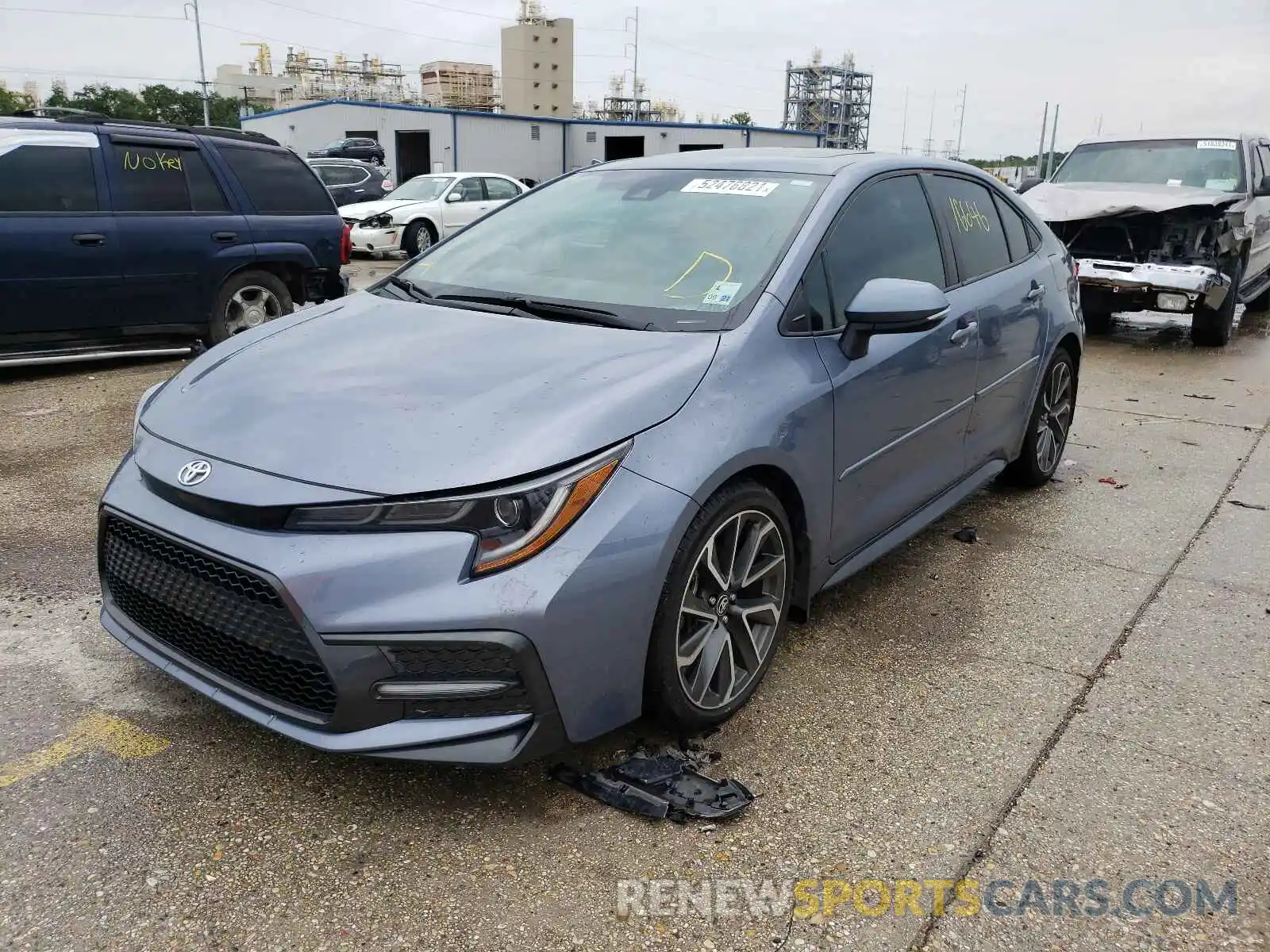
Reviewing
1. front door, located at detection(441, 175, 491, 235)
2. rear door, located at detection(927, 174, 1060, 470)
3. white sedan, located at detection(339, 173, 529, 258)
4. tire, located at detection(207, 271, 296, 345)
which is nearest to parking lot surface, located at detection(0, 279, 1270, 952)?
rear door, located at detection(927, 174, 1060, 470)

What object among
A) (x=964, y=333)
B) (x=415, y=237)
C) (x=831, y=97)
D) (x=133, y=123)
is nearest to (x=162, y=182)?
(x=133, y=123)

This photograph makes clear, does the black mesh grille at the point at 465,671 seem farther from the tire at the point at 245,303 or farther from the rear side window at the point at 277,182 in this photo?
the rear side window at the point at 277,182

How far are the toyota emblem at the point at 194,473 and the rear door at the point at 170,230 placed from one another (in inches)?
209

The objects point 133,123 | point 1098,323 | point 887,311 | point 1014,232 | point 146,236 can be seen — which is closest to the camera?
point 887,311

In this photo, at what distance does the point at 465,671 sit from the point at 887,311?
1677 mm

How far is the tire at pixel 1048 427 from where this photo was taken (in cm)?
493

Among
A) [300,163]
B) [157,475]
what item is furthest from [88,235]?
[157,475]

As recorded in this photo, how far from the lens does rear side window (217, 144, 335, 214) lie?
25.5 ft

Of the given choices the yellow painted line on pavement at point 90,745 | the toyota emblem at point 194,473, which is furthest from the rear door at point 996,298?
the yellow painted line on pavement at point 90,745

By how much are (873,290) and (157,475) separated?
212 cm

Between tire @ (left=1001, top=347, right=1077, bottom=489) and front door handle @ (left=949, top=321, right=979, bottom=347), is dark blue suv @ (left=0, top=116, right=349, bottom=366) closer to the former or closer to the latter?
front door handle @ (left=949, top=321, right=979, bottom=347)

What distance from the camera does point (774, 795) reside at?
2.62 m

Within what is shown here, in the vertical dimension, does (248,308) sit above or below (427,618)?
below

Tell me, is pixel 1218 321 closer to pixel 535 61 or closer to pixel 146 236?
pixel 146 236
